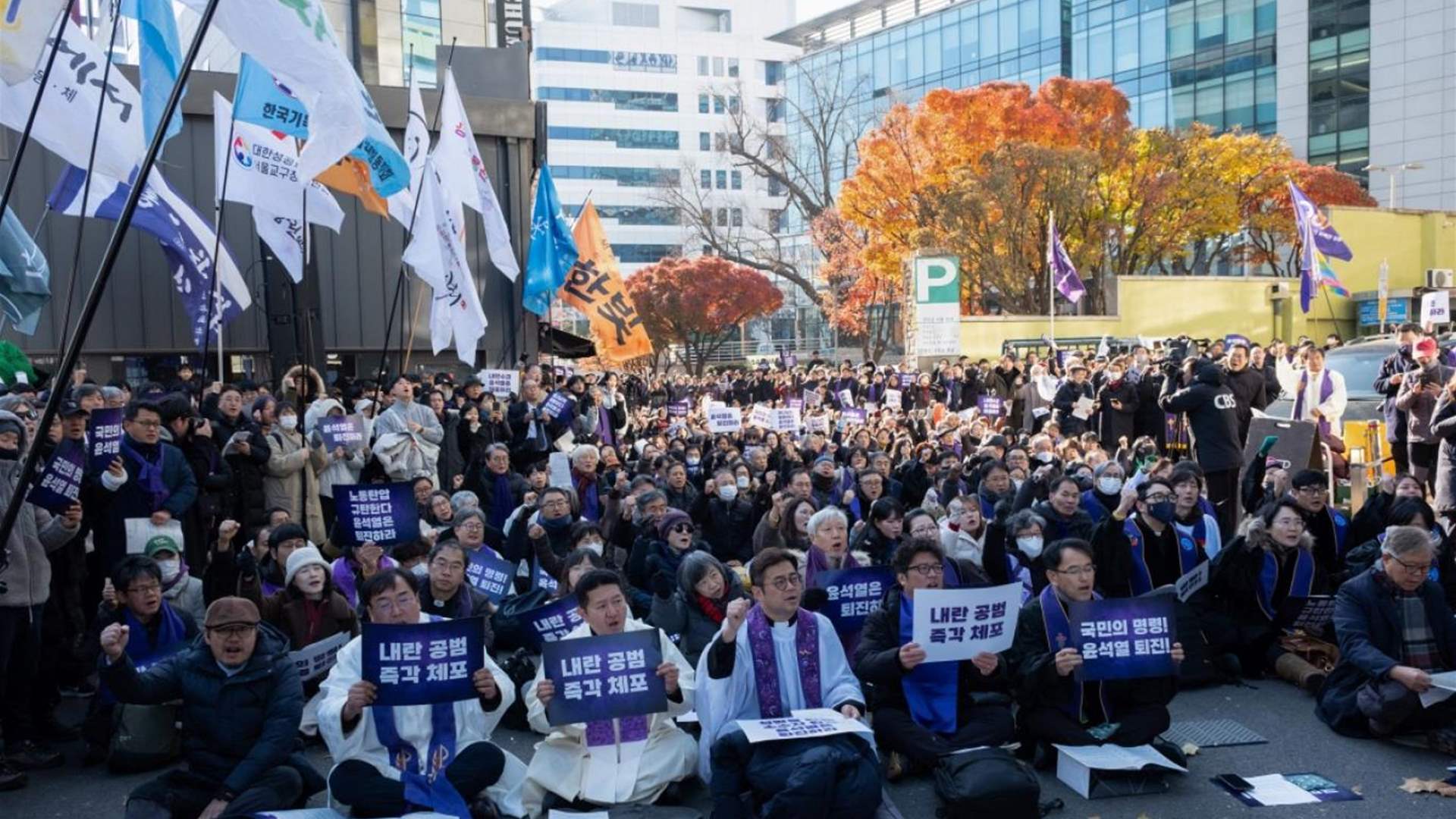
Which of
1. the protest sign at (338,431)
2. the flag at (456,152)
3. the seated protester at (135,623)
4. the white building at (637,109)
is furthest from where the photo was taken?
the white building at (637,109)

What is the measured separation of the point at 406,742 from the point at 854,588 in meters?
2.82

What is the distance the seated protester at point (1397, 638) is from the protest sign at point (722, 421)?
9790 millimetres

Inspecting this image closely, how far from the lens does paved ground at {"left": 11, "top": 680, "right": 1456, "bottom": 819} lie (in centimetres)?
598

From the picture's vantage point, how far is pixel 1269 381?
17922 mm

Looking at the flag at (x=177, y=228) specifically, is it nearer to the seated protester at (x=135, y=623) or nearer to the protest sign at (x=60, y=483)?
the protest sign at (x=60, y=483)

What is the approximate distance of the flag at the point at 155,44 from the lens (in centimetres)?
925

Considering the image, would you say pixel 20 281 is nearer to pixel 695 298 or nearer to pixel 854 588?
pixel 854 588

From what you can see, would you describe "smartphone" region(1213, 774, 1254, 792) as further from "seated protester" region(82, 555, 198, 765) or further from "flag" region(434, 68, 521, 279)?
"flag" region(434, 68, 521, 279)

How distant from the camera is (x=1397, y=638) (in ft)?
22.3

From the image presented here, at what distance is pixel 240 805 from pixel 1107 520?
18.6 feet

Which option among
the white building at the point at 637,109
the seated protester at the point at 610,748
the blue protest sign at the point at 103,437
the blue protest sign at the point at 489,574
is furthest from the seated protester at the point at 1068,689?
the white building at the point at 637,109

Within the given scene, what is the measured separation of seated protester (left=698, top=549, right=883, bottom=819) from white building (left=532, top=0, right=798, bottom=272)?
77.9 meters

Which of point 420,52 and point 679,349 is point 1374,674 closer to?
point 420,52

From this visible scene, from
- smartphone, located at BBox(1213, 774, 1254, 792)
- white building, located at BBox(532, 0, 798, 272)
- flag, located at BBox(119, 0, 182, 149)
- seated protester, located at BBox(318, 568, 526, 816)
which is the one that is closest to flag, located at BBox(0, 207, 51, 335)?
flag, located at BBox(119, 0, 182, 149)
